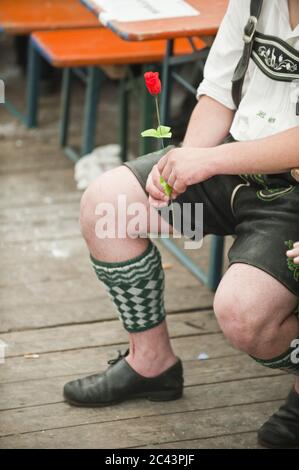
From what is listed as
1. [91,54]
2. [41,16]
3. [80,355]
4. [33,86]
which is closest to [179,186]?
[80,355]

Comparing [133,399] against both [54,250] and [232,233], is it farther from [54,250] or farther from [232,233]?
[54,250]

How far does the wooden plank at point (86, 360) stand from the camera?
2.90 metres

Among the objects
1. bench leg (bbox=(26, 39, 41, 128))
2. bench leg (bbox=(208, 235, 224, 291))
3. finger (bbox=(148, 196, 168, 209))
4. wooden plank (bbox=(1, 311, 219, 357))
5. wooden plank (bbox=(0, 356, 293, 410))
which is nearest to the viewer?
finger (bbox=(148, 196, 168, 209))

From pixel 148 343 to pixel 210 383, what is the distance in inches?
11.9

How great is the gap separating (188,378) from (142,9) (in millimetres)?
1113

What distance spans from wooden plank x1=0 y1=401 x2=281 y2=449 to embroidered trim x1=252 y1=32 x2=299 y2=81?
0.91m

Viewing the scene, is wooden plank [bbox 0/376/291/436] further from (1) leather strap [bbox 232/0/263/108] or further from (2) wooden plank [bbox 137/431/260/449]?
(1) leather strap [bbox 232/0/263/108]

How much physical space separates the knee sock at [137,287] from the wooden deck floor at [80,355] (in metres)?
0.27

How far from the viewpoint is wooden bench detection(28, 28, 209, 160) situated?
4.18 metres

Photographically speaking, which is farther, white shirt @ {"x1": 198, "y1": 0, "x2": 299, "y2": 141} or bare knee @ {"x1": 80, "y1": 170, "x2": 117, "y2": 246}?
bare knee @ {"x1": 80, "y1": 170, "x2": 117, "y2": 246}

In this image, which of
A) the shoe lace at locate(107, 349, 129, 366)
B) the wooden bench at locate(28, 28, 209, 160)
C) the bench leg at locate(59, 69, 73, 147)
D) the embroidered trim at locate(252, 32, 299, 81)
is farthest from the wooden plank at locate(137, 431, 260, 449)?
the bench leg at locate(59, 69, 73, 147)

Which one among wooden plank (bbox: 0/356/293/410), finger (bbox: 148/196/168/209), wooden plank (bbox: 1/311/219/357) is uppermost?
finger (bbox: 148/196/168/209)

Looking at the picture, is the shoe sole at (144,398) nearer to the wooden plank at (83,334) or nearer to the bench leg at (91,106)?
the wooden plank at (83,334)

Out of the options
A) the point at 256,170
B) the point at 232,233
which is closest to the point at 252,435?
the point at 232,233
